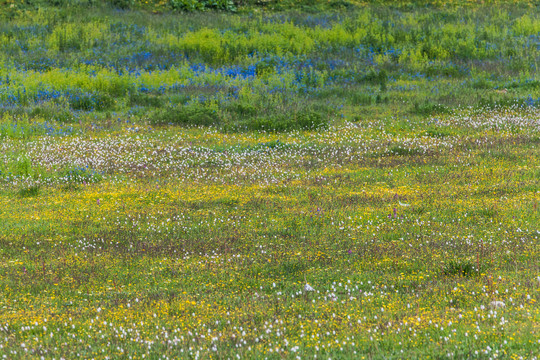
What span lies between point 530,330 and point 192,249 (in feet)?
17.7

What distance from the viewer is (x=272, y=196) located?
13133 millimetres

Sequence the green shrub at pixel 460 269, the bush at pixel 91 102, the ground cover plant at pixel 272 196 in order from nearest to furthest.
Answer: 1. the ground cover plant at pixel 272 196
2. the green shrub at pixel 460 269
3. the bush at pixel 91 102

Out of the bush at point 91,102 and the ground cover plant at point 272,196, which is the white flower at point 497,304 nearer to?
the ground cover plant at point 272,196

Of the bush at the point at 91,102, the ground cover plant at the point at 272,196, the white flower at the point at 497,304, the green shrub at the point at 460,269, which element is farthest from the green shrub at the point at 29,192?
the bush at the point at 91,102

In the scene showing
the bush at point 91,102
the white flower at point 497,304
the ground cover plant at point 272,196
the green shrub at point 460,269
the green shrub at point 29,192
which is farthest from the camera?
the bush at point 91,102

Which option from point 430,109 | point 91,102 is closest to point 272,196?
point 430,109

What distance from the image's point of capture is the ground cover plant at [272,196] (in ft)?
22.6

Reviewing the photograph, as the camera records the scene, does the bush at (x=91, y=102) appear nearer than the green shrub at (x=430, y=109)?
No

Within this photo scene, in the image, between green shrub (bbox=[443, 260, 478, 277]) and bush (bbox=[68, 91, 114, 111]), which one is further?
bush (bbox=[68, 91, 114, 111])

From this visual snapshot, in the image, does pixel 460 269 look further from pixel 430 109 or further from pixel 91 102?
pixel 91 102

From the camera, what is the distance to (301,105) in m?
22.9

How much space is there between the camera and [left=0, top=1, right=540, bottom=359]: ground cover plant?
22.6ft

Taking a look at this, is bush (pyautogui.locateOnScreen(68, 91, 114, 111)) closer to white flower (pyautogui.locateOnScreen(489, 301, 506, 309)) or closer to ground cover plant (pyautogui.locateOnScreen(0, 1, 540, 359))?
ground cover plant (pyautogui.locateOnScreen(0, 1, 540, 359))

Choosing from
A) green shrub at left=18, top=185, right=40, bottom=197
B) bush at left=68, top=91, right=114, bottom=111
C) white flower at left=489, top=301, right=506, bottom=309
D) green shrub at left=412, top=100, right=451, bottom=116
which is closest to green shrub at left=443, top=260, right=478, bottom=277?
white flower at left=489, top=301, right=506, bottom=309
